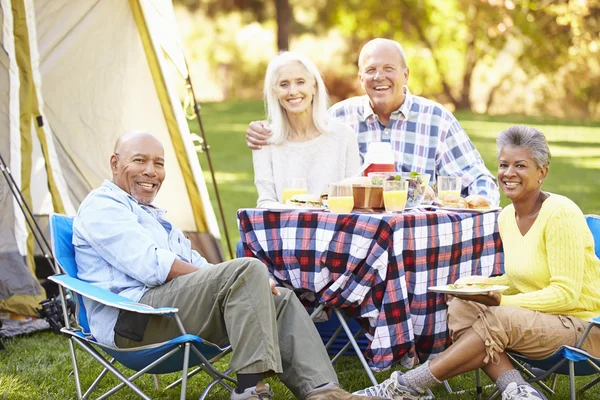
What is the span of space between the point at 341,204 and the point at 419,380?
2.12 ft

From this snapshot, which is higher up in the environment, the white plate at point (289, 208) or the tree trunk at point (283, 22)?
the tree trunk at point (283, 22)

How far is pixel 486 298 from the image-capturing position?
9.42 feet

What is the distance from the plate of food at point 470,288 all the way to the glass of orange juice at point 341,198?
442mm

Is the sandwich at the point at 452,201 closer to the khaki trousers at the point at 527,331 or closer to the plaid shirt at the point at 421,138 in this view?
the khaki trousers at the point at 527,331

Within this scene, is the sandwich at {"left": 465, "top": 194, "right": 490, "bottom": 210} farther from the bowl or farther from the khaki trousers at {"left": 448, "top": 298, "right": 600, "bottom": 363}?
the khaki trousers at {"left": 448, "top": 298, "right": 600, "bottom": 363}

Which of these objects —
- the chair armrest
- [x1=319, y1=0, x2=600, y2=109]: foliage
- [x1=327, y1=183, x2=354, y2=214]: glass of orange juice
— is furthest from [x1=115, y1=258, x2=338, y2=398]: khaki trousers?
[x1=319, y1=0, x2=600, y2=109]: foliage

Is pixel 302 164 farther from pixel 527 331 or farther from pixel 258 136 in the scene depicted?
pixel 527 331

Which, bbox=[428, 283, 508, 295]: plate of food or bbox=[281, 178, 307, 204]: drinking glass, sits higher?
bbox=[281, 178, 307, 204]: drinking glass

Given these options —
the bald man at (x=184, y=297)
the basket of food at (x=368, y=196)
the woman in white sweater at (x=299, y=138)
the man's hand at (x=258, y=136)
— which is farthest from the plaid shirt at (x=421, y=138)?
the bald man at (x=184, y=297)

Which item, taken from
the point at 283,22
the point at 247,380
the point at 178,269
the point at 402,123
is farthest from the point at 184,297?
the point at 283,22

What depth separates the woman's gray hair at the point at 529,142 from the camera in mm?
3000

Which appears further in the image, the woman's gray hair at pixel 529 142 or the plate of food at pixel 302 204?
the plate of food at pixel 302 204

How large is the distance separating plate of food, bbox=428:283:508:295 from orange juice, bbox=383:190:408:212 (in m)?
0.36

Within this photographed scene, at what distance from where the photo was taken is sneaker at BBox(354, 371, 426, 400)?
2992 mm
